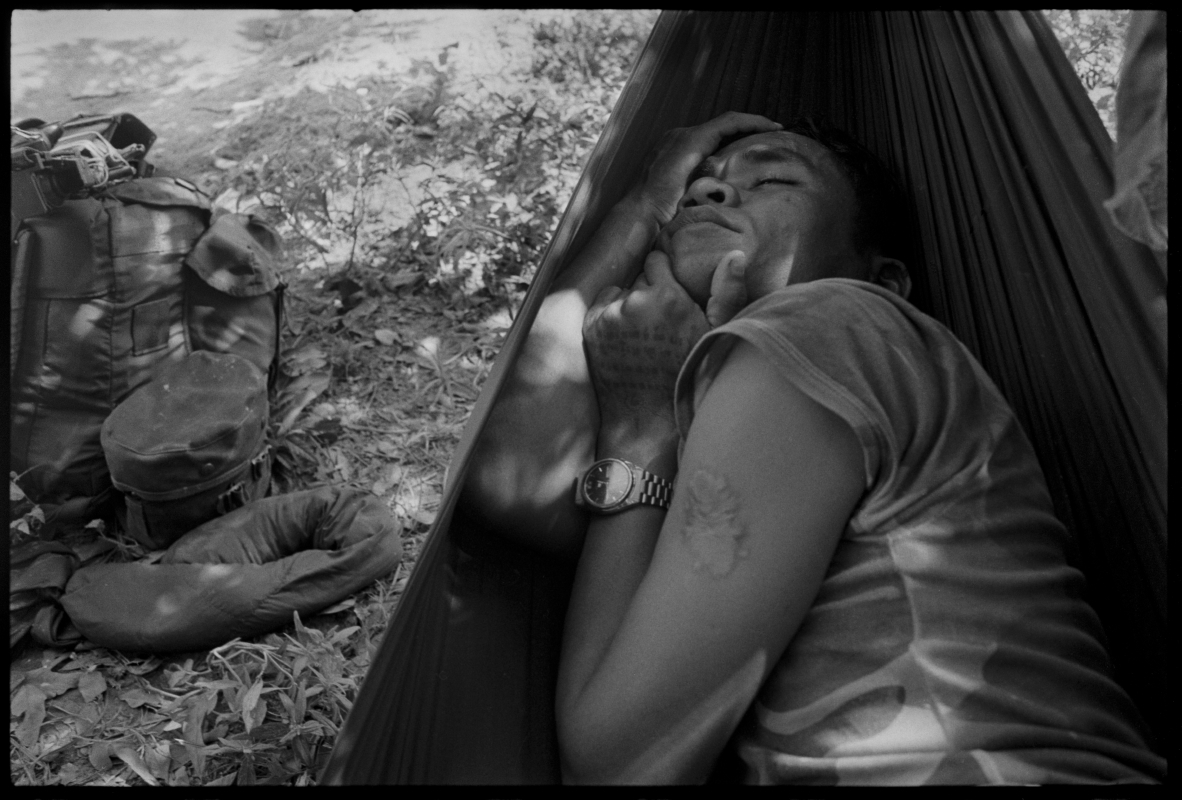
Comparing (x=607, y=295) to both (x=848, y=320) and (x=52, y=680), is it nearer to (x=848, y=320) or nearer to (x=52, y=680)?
(x=848, y=320)

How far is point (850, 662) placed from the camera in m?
1.54

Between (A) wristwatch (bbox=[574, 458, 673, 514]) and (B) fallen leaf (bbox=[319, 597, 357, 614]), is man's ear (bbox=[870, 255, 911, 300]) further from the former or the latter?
(B) fallen leaf (bbox=[319, 597, 357, 614])

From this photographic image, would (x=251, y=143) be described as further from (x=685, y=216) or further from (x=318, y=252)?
(x=685, y=216)

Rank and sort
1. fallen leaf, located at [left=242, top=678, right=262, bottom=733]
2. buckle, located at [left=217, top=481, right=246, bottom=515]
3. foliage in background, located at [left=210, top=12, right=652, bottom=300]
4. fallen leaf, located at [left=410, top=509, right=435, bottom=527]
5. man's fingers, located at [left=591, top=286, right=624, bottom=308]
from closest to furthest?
man's fingers, located at [left=591, top=286, right=624, bottom=308] < fallen leaf, located at [left=242, top=678, right=262, bottom=733] < buckle, located at [left=217, top=481, right=246, bottom=515] < fallen leaf, located at [left=410, top=509, right=435, bottom=527] < foliage in background, located at [left=210, top=12, right=652, bottom=300]

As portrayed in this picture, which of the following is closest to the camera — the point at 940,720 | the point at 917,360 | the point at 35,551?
the point at 940,720

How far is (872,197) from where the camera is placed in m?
2.02

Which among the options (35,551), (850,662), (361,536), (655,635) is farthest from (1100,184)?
(35,551)

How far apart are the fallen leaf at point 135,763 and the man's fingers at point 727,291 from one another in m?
1.30

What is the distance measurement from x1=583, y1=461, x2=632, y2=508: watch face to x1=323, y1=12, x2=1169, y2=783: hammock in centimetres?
15

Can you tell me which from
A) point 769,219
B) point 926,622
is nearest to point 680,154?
point 769,219

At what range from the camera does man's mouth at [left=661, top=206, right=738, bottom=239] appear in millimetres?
→ 1955

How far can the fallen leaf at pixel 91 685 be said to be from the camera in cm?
222

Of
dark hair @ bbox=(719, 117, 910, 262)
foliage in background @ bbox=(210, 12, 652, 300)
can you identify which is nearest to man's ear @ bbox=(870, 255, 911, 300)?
dark hair @ bbox=(719, 117, 910, 262)

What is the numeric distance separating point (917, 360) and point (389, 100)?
2211 mm
